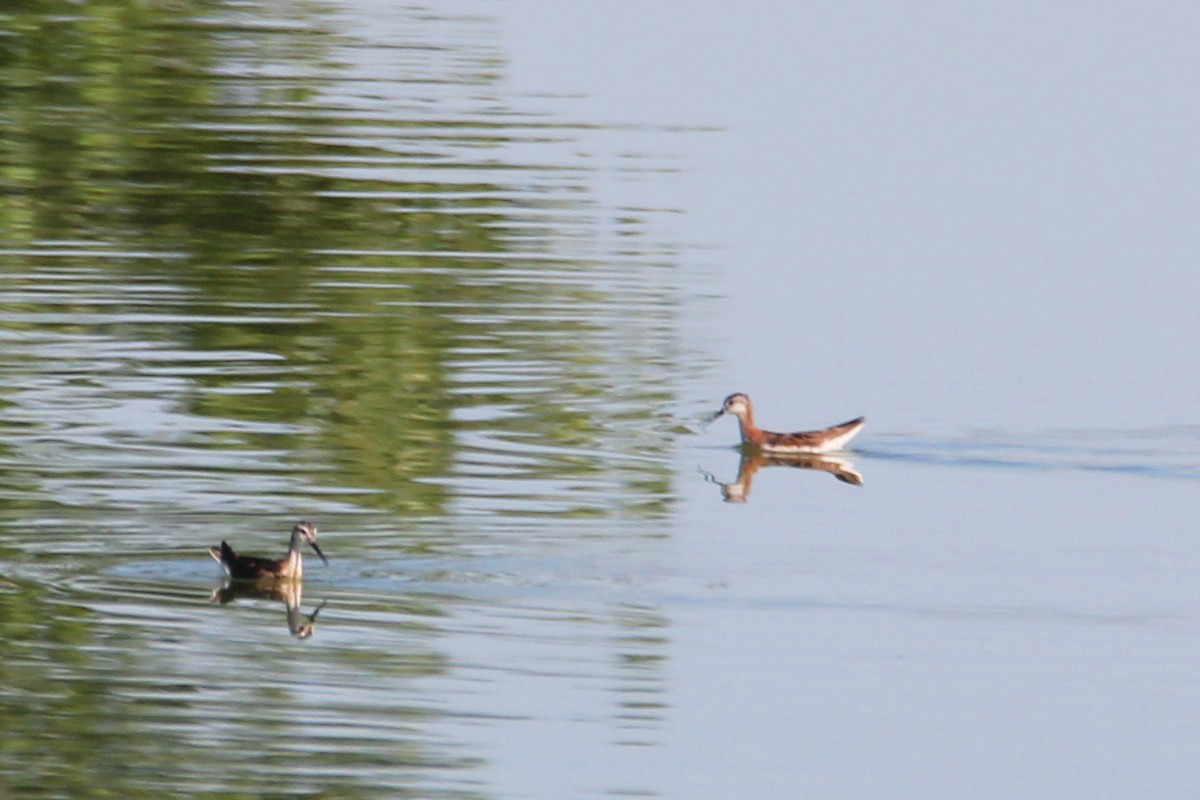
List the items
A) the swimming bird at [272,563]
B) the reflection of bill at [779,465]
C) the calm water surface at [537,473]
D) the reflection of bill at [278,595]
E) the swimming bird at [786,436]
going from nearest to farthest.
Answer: the calm water surface at [537,473]
the reflection of bill at [278,595]
the swimming bird at [272,563]
the reflection of bill at [779,465]
the swimming bird at [786,436]

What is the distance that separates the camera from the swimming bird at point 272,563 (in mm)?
12711

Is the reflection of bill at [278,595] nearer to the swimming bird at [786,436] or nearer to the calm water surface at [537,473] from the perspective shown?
the calm water surface at [537,473]

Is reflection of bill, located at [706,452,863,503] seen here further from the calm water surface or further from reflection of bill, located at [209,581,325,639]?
reflection of bill, located at [209,581,325,639]

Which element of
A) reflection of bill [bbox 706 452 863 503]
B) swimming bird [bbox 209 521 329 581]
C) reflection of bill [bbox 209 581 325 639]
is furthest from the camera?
reflection of bill [bbox 706 452 863 503]

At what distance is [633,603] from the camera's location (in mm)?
12836

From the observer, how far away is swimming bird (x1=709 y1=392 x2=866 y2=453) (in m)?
17.0

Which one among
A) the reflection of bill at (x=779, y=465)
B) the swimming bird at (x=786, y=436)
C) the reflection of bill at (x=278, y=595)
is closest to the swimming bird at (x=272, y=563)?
the reflection of bill at (x=278, y=595)

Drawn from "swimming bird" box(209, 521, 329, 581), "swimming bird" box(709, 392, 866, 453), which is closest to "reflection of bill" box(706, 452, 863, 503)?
"swimming bird" box(709, 392, 866, 453)

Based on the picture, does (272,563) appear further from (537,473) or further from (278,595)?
(537,473)

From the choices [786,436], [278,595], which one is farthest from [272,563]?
[786,436]

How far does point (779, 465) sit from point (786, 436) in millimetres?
188

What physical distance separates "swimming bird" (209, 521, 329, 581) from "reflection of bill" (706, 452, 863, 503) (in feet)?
12.1

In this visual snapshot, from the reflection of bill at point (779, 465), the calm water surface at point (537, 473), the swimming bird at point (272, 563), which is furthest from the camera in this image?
the reflection of bill at point (779, 465)

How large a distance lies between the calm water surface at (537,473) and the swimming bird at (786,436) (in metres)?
0.17
